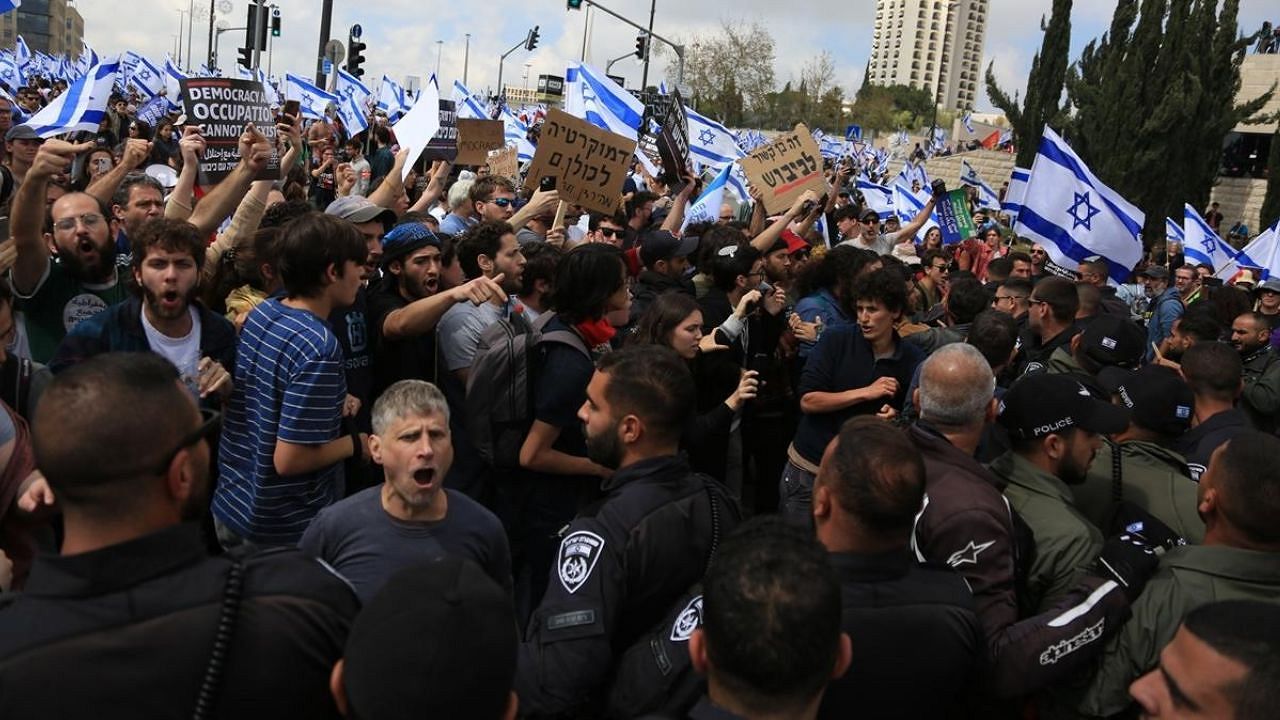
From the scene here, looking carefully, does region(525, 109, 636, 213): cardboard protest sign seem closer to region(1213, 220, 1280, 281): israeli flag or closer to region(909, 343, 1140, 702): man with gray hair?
→ region(909, 343, 1140, 702): man with gray hair

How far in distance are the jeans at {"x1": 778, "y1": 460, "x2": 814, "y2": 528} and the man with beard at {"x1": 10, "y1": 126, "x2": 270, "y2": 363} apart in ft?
10.5

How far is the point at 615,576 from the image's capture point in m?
2.64

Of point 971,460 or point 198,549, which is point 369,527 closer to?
point 198,549

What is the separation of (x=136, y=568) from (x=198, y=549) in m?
0.12

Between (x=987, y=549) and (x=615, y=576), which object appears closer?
(x=615, y=576)

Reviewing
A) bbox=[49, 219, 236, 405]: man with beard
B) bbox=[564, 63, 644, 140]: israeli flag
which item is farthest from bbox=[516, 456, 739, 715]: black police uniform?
bbox=[564, 63, 644, 140]: israeli flag

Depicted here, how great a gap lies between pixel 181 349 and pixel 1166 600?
342 cm

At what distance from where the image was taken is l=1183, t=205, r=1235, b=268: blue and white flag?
1120 centimetres

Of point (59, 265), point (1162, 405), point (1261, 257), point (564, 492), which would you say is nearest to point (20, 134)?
point (59, 265)

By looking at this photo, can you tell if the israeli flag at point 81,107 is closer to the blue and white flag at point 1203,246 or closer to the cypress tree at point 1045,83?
the blue and white flag at point 1203,246

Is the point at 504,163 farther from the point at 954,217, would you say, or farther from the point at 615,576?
the point at 615,576

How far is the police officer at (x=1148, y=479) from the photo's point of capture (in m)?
3.47

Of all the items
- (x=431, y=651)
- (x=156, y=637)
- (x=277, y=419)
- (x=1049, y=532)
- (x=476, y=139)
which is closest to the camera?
(x=431, y=651)

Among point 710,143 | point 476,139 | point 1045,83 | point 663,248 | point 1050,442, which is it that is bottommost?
point 1050,442
